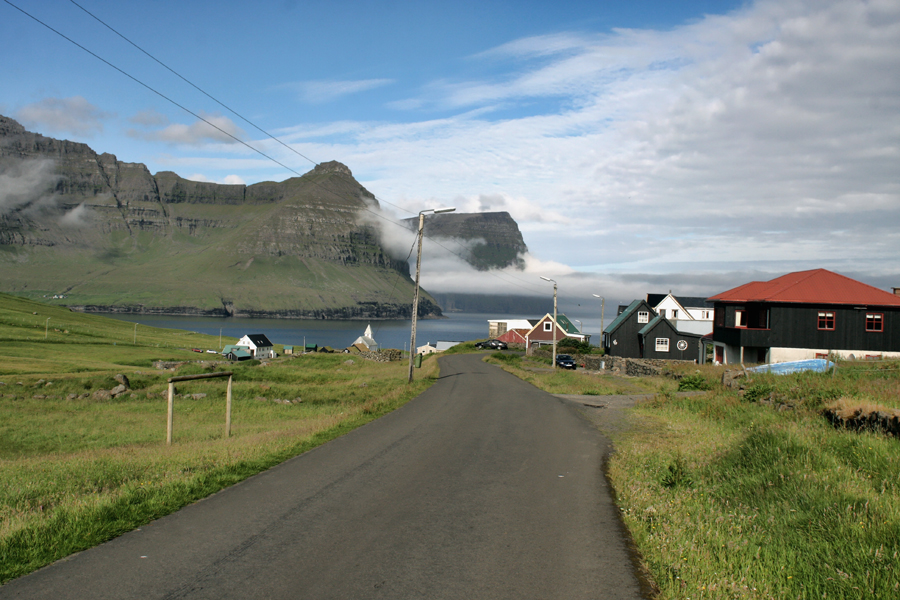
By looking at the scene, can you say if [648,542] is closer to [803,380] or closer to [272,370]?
[803,380]

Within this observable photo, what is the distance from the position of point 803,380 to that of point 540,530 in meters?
16.1

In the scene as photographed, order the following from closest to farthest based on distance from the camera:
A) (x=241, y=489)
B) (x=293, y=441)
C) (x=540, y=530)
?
(x=540, y=530) < (x=241, y=489) < (x=293, y=441)

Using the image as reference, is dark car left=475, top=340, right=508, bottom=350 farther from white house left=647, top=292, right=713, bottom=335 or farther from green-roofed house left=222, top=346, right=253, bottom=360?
green-roofed house left=222, top=346, right=253, bottom=360

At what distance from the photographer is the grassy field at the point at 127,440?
23.3 feet

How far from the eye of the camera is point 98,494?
8492 millimetres

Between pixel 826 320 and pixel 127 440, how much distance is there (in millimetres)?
47155

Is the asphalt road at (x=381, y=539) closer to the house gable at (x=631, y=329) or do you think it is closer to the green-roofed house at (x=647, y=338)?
the green-roofed house at (x=647, y=338)

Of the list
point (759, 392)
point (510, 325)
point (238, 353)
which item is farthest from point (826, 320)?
point (238, 353)

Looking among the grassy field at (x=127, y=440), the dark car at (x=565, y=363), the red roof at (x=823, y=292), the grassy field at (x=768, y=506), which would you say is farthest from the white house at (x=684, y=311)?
the grassy field at (x=768, y=506)

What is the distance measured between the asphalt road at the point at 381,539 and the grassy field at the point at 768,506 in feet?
2.09

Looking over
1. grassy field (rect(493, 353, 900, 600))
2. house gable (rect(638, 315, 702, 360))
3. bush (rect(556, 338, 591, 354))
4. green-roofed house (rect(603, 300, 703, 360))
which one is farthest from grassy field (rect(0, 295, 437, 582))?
bush (rect(556, 338, 591, 354))

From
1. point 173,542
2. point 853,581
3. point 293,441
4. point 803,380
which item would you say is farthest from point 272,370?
point 853,581

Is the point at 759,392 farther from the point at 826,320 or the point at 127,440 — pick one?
the point at 826,320

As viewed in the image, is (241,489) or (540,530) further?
(241,489)
